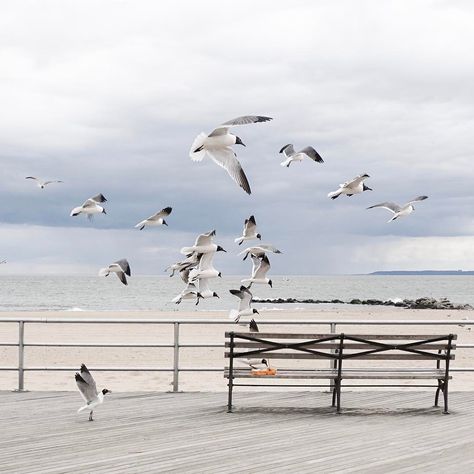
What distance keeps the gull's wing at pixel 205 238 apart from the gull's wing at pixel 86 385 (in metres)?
2.68

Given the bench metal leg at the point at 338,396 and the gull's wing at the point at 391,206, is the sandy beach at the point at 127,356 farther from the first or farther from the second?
the gull's wing at the point at 391,206

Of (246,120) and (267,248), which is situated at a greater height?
(246,120)

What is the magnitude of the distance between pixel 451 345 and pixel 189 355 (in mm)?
14803

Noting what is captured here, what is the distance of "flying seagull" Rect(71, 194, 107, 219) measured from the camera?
11039 millimetres

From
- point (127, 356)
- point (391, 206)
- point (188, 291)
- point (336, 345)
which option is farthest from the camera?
point (127, 356)

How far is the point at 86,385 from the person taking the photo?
27.6 feet

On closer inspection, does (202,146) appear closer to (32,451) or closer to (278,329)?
(32,451)

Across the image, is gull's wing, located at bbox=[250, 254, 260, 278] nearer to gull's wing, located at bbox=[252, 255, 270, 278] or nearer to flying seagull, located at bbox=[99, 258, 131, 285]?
gull's wing, located at bbox=[252, 255, 270, 278]

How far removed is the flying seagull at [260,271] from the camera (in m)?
11.4

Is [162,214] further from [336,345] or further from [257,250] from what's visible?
[336,345]

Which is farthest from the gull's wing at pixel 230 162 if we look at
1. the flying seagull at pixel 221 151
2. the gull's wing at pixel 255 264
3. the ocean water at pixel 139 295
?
the ocean water at pixel 139 295

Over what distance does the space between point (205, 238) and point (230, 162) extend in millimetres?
2091

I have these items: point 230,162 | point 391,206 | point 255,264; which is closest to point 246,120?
point 230,162

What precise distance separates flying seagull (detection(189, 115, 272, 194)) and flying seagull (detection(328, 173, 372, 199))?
6.97 feet
